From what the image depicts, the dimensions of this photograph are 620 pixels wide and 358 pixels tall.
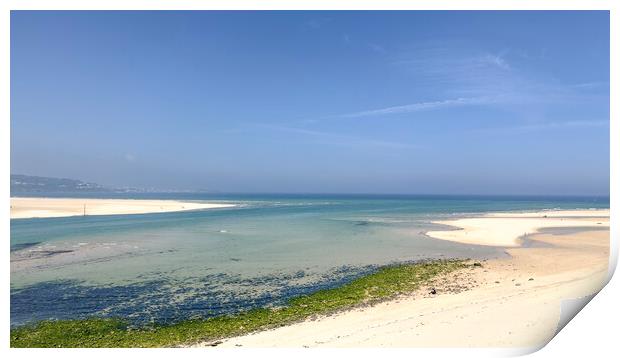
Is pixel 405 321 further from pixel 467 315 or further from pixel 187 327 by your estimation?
pixel 187 327

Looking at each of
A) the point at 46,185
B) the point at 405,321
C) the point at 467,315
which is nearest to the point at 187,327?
the point at 405,321

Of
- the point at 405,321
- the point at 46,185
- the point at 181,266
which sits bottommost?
the point at 181,266

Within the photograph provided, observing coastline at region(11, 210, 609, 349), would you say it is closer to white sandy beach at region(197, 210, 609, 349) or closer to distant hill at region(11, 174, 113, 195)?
white sandy beach at region(197, 210, 609, 349)

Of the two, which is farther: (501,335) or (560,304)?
(560,304)

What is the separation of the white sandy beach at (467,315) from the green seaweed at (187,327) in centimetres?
40

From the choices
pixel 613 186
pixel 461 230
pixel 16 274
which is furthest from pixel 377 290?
pixel 461 230

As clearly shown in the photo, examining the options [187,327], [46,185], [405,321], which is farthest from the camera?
[46,185]

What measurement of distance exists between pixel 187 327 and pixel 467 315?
4667 mm

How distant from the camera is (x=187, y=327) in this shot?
5.92 m

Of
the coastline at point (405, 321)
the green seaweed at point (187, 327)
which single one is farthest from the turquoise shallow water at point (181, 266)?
the coastline at point (405, 321)

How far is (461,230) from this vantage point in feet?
59.1

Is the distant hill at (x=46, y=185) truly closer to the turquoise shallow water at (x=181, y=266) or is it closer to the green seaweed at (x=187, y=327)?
the turquoise shallow water at (x=181, y=266)

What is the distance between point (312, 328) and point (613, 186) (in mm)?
4907
